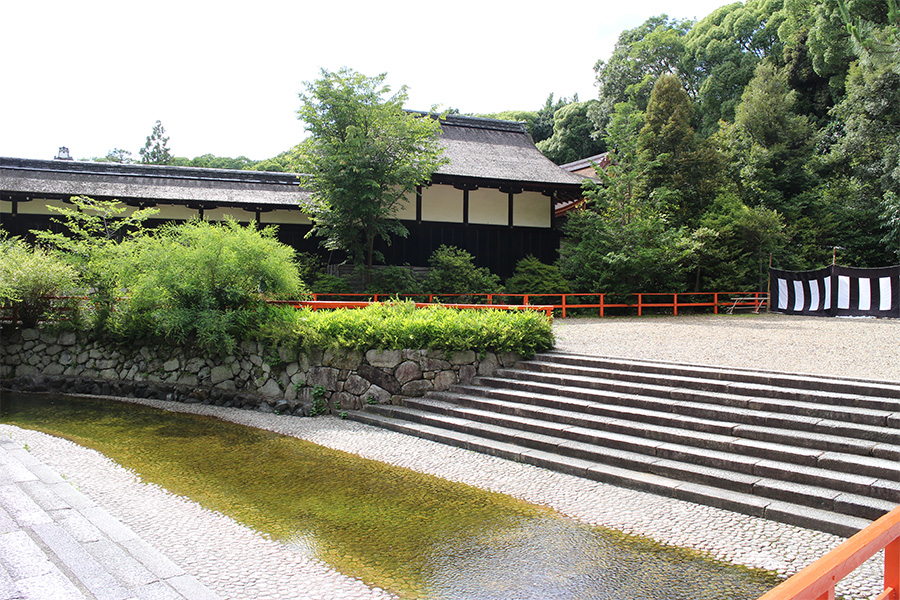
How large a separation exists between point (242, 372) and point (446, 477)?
5.96m

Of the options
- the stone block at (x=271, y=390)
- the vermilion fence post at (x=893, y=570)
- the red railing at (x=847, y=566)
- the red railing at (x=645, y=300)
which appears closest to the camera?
the red railing at (x=847, y=566)

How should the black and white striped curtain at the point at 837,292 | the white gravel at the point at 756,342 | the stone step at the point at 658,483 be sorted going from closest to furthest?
the stone step at the point at 658,483, the white gravel at the point at 756,342, the black and white striped curtain at the point at 837,292

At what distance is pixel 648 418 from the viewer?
704 cm

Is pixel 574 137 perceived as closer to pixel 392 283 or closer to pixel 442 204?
pixel 442 204

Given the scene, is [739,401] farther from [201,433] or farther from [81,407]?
[81,407]

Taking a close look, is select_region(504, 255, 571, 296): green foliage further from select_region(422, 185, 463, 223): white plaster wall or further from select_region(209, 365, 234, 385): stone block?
select_region(209, 365, 234, 385): stone block

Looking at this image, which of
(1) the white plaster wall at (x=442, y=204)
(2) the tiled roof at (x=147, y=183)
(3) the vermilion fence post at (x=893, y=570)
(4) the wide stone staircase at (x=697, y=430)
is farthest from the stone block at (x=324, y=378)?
(1) the white plaster wall at (x=442, y=204)

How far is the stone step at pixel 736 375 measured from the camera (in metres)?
6.66

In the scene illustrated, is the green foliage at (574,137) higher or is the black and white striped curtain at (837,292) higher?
the green foliage at (574,137)

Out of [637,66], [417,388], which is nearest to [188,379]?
[417,388]

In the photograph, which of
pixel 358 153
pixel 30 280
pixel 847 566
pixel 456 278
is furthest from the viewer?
pixel 456 278

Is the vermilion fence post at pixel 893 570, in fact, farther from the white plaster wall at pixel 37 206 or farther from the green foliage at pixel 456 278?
the white plaster wall at pixel 37 206

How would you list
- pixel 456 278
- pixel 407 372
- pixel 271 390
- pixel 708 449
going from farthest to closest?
pixel 456 278, pixel 271 390, pixel 407 372, pixel 708 449

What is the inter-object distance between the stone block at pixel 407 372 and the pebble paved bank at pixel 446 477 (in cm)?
104
